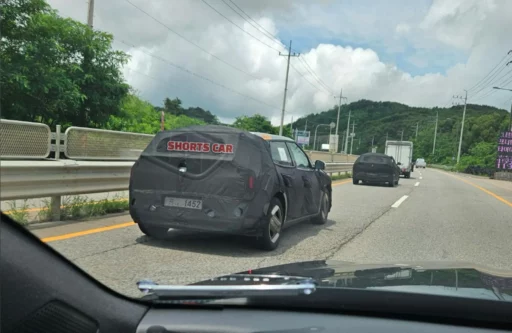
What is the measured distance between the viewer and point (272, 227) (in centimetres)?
605

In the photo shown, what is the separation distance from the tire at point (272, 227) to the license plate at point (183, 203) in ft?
2.80

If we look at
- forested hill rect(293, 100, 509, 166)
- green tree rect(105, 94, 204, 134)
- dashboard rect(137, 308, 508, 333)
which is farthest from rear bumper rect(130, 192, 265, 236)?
forested hill rect(293, 100, 509, 166)

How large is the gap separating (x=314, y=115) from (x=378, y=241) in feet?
309

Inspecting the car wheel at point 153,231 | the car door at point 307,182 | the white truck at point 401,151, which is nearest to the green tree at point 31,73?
the car wheel at point 153,231

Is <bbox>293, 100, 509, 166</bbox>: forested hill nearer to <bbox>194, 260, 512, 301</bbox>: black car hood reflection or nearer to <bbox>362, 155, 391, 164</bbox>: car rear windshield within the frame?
<bbox>362, 155, 391, 164</bbox>: car rear windshield

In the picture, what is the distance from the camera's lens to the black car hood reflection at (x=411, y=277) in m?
2.30

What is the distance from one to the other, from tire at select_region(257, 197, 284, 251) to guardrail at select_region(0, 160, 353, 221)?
88.7 inches

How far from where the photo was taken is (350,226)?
867cm

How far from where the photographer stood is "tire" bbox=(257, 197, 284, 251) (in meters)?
5.81

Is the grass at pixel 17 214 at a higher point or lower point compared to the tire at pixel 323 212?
higher

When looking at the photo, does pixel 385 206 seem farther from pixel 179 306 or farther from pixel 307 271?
pixel 179 306

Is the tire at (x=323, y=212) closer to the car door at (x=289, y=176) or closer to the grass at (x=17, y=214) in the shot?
the car door at (x=289, y=176)

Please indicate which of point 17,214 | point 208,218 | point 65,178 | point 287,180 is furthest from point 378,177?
point 17,214

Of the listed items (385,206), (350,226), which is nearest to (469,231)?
(350,226)
